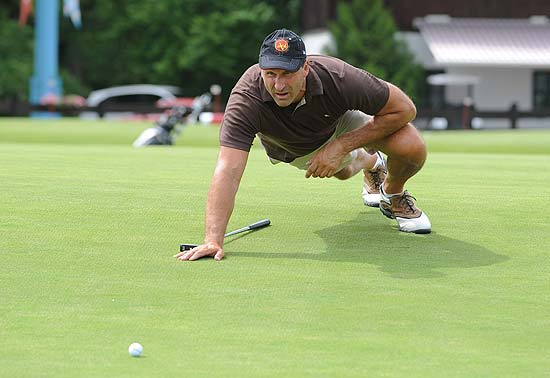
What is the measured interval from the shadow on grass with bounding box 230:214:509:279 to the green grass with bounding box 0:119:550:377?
0.02m

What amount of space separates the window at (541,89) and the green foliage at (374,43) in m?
6.16

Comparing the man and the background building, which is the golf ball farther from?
the background building

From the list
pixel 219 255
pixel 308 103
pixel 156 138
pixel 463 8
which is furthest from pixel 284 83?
pixel 463 8

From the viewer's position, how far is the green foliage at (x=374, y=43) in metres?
46.2

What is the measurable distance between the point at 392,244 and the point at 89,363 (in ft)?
9.99

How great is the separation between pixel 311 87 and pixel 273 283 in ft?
4.24

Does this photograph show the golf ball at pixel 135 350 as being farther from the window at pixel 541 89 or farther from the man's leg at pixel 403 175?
the window at pixel 541 89

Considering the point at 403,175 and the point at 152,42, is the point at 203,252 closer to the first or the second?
the point at 403,175

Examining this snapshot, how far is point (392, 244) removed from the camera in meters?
8.01

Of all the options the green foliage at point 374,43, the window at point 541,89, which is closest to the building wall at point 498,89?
the window at point 541,89

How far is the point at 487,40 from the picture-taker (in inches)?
1889

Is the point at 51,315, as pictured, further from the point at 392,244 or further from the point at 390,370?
the point at 392,244

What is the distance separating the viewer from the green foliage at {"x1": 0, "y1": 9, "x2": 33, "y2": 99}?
53219 millimetres

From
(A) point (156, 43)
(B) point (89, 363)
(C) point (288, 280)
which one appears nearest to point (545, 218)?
(C) point (288, 280)
